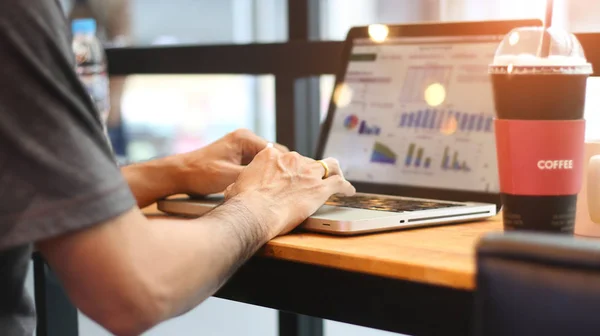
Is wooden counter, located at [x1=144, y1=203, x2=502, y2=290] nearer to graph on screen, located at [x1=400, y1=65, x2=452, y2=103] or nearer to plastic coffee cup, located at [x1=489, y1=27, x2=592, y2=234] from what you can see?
plastic coffee cup, located at [x1=489, y1=27, x2=592, y2=234]

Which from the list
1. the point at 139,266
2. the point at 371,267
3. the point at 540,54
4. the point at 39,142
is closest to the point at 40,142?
the point at 39,142

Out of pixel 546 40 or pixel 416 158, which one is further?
pixel 416 158

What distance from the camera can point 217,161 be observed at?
132cm

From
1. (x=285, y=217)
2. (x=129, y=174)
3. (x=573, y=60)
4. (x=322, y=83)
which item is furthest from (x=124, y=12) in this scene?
(x=573, y=60)

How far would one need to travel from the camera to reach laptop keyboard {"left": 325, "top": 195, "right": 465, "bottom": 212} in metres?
1.17

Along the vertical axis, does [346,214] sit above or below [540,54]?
below

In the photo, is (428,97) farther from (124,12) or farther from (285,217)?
(124,12)

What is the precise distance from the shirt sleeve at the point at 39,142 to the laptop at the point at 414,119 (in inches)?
17.3

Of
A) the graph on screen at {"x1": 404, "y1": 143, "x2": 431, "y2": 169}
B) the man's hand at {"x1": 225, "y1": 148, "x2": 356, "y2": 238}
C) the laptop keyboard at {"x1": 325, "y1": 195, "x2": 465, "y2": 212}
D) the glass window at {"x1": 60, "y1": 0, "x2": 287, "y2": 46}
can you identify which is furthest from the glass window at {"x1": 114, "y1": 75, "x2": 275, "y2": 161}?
the man's hand at {"x1": 225, "y1": 148, "x2": 356, "y2": 238}

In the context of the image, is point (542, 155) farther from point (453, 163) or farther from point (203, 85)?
point (203, 85)

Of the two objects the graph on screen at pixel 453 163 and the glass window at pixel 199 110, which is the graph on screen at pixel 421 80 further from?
the glass window at pixel 199 110

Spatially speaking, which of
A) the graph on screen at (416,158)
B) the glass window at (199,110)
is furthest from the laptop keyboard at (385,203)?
the glass window at (199,110)

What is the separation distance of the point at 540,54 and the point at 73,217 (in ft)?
1.92

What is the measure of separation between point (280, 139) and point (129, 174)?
2.36 feet
